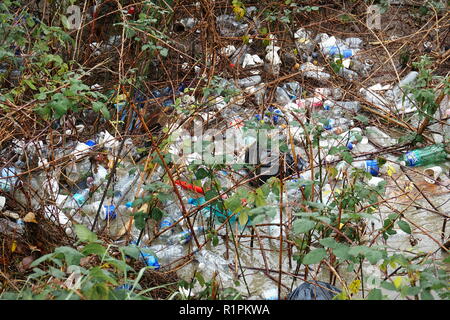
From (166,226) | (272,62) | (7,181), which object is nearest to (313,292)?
(166,226)

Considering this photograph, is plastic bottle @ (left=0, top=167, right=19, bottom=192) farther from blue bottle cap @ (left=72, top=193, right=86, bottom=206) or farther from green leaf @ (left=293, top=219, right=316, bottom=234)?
green leaf @ (left=293, top=219, right=316, bottom=234)

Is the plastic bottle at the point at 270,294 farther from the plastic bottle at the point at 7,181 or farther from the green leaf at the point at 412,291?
the plastic bottle at the point at 7,181

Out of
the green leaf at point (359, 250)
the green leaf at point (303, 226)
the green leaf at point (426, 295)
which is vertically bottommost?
the green leaf at point (426, 295)

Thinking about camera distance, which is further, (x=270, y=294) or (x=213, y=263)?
(x=213, y=263)

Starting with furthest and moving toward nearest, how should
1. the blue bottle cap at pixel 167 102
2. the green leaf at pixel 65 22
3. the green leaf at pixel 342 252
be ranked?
the blue bottle cap at pixel 167 102 → the green leaf at pixel 65 22 → the green leaf at pixel 342 252

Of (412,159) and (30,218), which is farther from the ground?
(412,159)

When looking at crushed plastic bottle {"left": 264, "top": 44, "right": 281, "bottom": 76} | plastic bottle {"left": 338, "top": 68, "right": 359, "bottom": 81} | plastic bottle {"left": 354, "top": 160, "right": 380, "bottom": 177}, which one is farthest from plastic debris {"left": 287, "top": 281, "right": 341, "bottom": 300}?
plastic bottle {"left": 338, "top": 68, "right": 359, "bottom": 81}

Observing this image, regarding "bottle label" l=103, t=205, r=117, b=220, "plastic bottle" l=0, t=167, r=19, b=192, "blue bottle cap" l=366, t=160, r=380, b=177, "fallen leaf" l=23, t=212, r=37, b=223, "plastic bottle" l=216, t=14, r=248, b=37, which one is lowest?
"fallen leaf" l=23, t=212, r=37, b=223

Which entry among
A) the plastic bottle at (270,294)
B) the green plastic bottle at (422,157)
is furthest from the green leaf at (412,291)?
the green plastic bottle at (422,157)

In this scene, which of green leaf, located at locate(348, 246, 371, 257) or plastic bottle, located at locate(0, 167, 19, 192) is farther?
plastic bottle, located at locate(0, 167, 19, 192)

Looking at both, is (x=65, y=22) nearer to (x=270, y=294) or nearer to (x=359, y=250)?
(x=270, y=294)

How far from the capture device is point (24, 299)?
1.16 metres

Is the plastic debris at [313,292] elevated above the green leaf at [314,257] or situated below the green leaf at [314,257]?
below
